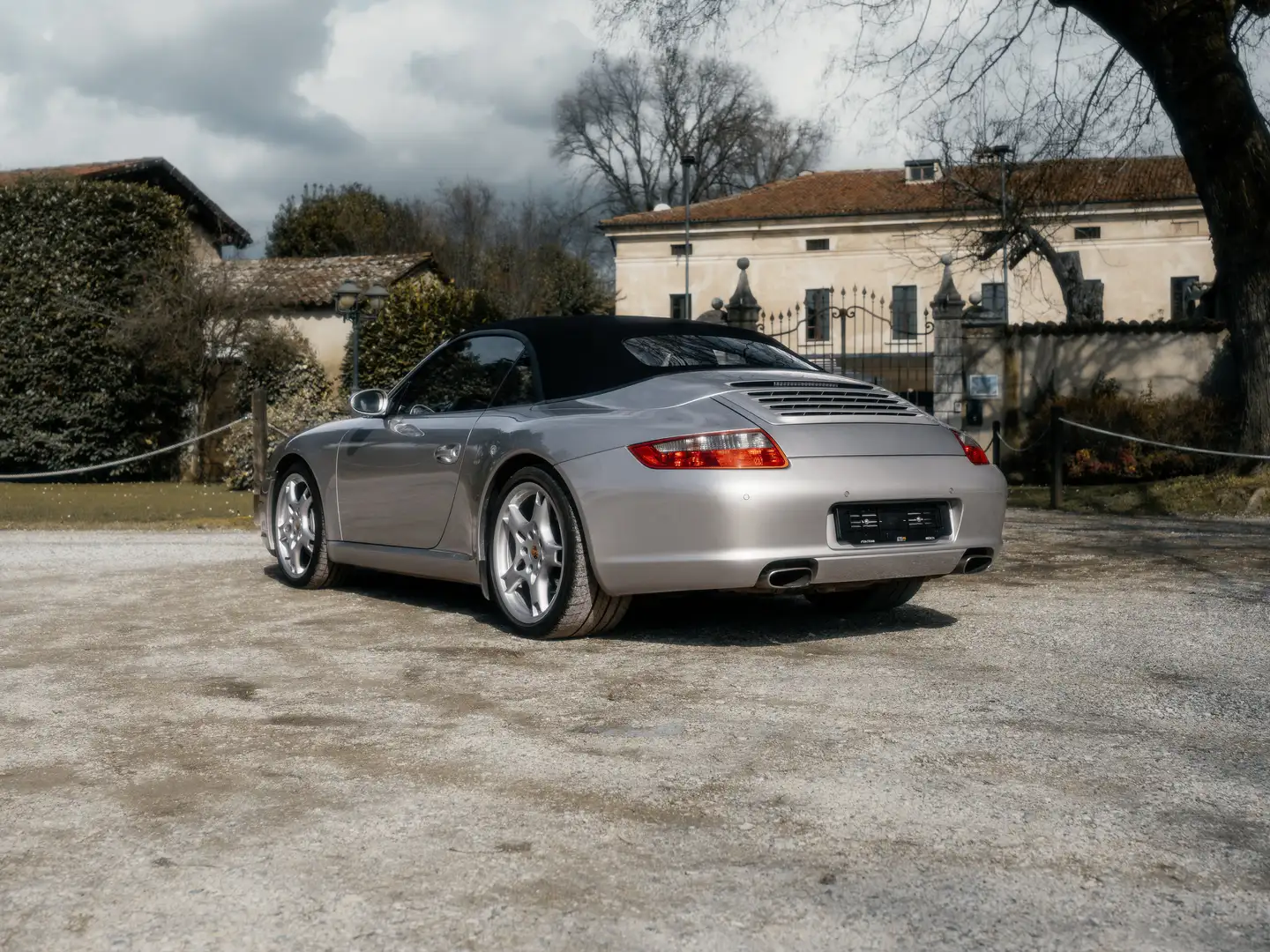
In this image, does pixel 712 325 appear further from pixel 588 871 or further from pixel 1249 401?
pixel 1249 401

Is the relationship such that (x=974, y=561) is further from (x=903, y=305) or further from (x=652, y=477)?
(x=903, y=305)

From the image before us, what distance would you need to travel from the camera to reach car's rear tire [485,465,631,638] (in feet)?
18.5

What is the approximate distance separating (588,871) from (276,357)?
26747 mm

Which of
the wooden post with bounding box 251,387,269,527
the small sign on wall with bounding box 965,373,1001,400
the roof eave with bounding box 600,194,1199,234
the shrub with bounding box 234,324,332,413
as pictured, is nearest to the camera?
the wooden post with bounding box 251,387,269,527

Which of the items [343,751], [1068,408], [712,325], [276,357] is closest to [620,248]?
[276,357]

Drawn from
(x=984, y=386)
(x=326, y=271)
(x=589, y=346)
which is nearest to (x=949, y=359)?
(x=984, y=386)

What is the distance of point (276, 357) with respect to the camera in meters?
28.4

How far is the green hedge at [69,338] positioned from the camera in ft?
84.6

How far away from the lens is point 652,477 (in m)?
5.30

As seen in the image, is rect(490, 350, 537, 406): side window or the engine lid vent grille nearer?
the engine lid vent grille

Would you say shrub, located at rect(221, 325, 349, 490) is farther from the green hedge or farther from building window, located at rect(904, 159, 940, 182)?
building window, located at rect(904, 159, 940, 182)

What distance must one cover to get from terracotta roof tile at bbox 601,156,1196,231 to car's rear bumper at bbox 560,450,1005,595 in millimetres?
34207

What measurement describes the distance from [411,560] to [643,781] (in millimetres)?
3337

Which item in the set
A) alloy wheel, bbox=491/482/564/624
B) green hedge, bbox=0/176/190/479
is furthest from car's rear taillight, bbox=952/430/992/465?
green hedge, bbox=0/176/190/479
